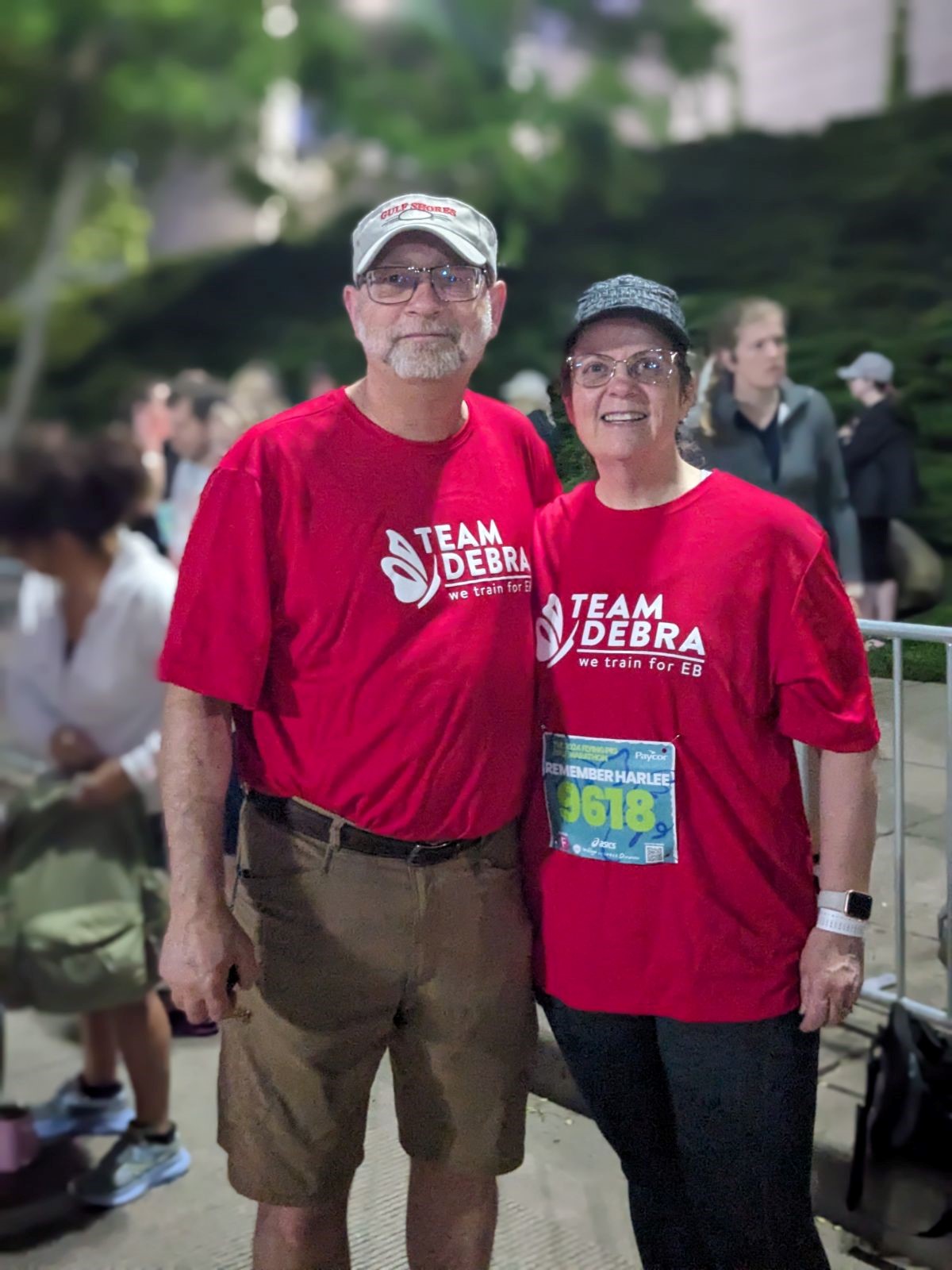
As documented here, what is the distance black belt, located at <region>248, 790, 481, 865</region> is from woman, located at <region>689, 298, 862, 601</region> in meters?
0.70

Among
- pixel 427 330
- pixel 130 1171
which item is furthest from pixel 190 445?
pixel 427 330

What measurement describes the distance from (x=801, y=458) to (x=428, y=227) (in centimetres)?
81

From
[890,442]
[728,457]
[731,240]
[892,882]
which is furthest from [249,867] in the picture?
[731,240]

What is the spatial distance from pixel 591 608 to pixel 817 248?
7.42 ft

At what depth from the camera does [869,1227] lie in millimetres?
2340

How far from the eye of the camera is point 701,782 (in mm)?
1492

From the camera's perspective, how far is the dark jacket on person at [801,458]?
188cm

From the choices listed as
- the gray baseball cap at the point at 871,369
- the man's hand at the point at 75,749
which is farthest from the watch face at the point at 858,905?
the man's hand at the point at 75,749

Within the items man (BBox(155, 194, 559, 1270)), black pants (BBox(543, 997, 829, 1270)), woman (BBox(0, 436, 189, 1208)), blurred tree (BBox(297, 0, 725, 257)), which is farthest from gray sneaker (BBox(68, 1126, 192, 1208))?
blurred tree (BBox(297, 0, 725, 257))

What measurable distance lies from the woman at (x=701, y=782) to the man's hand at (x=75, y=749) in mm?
1303

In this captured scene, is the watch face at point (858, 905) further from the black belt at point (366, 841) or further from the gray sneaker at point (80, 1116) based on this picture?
the gray sneaker at point (80, 1116)

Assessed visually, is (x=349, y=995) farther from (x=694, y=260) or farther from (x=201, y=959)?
(x=694, y=260)

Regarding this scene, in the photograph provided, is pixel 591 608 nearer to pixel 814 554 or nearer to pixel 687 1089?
pixel 814 554

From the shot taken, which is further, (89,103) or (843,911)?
(89,103)
